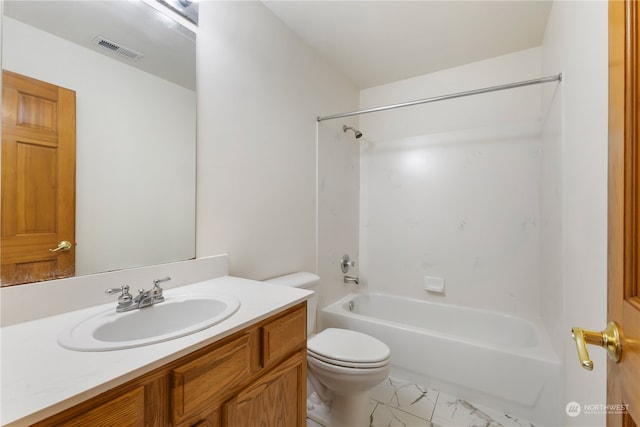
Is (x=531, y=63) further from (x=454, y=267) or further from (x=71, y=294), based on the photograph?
(x=71, y=294)

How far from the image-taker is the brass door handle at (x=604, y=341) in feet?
1.44

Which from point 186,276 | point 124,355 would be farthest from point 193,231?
point 124,355

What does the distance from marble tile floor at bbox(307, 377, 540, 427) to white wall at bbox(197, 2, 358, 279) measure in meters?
0.98

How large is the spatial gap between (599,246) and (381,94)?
220 cm

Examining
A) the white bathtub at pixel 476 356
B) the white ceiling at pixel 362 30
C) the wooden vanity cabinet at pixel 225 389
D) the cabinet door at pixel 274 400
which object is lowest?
the white bathtub at pixel 476 356

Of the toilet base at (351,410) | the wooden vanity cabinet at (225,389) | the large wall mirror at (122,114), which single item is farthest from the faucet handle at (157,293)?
the toilet base at (351,410)

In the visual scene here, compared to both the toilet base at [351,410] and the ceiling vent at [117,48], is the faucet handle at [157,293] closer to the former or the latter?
the ceiling vent at [117,48]

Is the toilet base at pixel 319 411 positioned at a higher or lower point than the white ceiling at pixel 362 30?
lower

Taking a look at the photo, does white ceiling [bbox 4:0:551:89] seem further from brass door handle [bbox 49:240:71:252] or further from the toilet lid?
the toilet lid

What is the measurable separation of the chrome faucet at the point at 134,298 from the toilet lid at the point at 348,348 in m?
0.82

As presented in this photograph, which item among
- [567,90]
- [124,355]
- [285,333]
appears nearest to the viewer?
[124,355]

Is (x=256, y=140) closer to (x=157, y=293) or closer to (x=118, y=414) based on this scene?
(x=157, y=293)

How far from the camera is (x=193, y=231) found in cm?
125

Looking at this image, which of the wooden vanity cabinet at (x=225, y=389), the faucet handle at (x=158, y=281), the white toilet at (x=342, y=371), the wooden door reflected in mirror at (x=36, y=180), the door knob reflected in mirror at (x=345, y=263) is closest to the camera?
the wooden vanity cabinet at (x=225, y=389)
